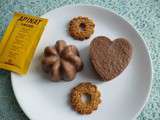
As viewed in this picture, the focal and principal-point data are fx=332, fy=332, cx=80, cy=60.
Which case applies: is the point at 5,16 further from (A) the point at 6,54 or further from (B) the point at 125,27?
(B) the point at 125,27

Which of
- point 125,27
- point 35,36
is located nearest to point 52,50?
point 35,36

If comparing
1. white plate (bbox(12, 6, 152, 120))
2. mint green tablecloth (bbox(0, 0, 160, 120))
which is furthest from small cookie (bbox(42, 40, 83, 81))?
mint green tablecloth (bbox(0, 0, 160, 120))

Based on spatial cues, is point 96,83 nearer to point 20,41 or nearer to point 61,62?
point 61,62

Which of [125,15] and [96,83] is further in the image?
[125,15]

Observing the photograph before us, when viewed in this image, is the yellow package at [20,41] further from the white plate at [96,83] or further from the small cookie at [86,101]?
the small cookie at [86,101]

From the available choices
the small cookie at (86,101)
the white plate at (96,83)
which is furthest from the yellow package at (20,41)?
the small cookie at (86,101)

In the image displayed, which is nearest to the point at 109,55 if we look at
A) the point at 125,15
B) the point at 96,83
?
the point at 96,83
